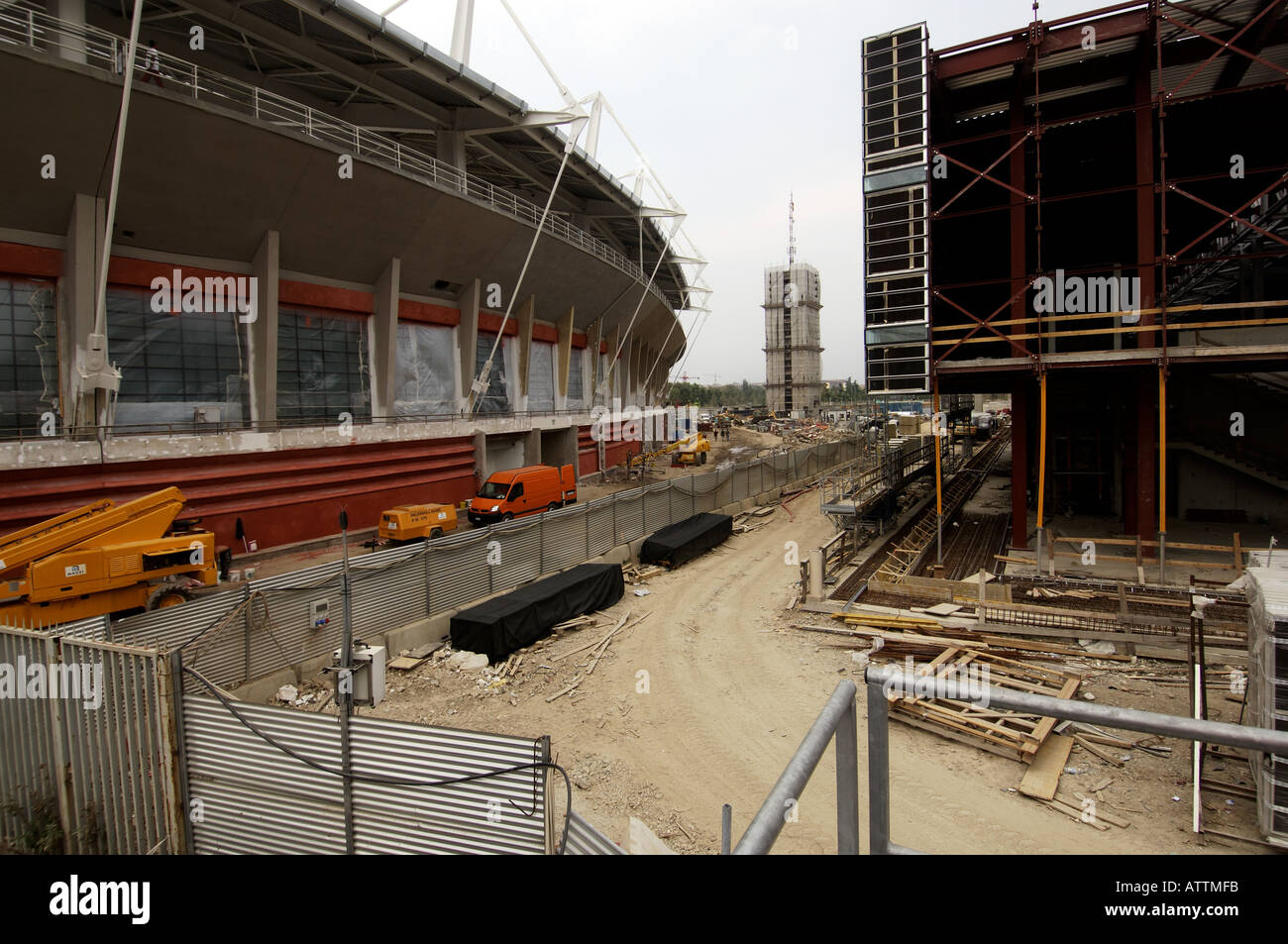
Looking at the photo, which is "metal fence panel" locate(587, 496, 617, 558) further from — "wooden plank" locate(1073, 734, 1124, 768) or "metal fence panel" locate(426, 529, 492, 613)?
"wooden plank" locate(1073, 734, 1124, 768)

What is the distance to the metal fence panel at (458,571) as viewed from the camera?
1471cm

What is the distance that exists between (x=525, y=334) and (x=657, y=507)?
44.1 feet

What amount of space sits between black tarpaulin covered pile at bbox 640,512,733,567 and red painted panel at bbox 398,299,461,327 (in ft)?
42.2

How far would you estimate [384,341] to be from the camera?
24359 mm

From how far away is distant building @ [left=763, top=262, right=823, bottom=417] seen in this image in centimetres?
12438

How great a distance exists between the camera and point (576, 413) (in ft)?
120

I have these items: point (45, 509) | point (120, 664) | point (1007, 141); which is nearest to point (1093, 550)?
point (1007, 141)

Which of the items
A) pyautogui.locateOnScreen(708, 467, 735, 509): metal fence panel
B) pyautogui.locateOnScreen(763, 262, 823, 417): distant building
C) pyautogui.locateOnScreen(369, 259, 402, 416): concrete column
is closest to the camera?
pyautogui.locateOnScreen(369, 259, 402, 416): concrete column

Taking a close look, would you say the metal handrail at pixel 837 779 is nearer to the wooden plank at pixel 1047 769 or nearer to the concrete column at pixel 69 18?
the wooden plank at pixel 1047 769

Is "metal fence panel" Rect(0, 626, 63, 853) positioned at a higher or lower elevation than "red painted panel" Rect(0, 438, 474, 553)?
lower

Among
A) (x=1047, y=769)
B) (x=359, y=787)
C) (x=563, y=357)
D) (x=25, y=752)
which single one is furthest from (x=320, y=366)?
(x=1047, y=769)

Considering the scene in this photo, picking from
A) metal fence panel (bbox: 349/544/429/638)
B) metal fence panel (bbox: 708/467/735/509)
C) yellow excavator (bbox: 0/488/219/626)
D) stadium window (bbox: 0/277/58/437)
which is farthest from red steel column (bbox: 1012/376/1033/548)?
stadium window (bbox: 0/277/58/437)

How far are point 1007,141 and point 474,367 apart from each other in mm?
21497
